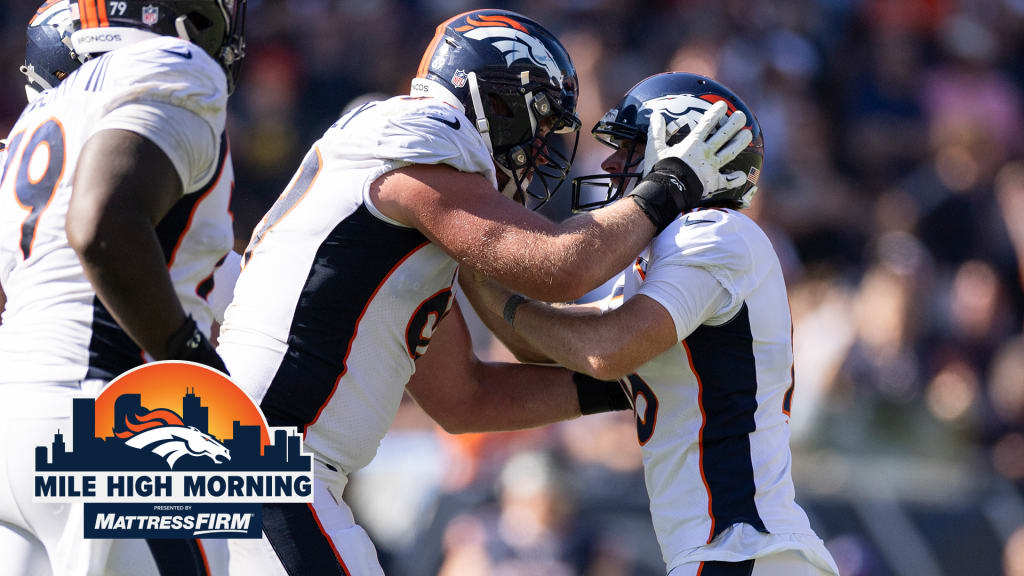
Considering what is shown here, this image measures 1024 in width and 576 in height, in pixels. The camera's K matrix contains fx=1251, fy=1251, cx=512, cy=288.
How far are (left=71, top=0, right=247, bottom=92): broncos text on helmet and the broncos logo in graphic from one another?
3.58 feet

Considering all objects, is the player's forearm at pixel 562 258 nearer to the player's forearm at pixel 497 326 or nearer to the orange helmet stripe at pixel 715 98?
the player's forearm at pixel 497 326

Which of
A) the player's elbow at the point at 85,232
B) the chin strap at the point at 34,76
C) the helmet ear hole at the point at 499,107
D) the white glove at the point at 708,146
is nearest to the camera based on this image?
the player's elbow at the point at 85,232

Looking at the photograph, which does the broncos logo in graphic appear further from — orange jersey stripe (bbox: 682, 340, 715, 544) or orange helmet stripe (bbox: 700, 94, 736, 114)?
orange helmet stripe (bbox: 700, 94, 736, 114)

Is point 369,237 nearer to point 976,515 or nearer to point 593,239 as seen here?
point 593,239

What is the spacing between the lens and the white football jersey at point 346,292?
371 cm

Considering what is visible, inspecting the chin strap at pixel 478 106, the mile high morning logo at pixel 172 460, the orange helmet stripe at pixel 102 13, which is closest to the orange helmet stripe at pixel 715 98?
the chin strap at pixel 478 106

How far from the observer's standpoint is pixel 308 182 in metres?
3.96

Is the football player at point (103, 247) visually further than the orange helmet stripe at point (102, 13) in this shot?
No

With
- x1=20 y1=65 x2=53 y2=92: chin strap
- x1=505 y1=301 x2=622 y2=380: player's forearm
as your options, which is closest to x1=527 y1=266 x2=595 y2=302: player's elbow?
x1=505 y1=301 x2=622 y2=380: player's forearm

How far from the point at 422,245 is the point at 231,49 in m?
0.90

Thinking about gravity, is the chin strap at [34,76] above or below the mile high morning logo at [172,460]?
above

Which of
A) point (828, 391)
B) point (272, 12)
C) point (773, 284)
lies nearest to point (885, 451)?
point (828, 391)

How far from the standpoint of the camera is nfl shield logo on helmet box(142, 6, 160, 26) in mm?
3705

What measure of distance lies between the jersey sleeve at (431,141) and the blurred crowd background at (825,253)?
155 inches
